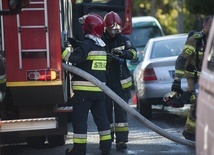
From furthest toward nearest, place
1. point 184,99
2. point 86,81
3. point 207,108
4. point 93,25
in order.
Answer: point 184,99
point 93,25
point 86,81
point 207,108

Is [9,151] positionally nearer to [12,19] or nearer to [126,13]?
[12,19]

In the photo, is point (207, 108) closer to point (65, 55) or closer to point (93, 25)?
point (65, 55)

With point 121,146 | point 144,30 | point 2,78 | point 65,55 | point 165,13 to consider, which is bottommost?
point 165,13

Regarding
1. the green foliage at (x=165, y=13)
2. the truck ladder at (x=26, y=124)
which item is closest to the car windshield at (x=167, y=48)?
the truck ladder at (x=26, y=124)

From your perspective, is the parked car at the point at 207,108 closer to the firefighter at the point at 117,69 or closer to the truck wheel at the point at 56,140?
the firefighter at the point at 117,69

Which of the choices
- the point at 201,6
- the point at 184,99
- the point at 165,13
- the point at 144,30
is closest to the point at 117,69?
the point at 184,99

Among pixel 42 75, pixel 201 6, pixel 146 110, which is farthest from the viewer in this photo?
pixel 201 6

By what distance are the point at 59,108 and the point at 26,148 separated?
62.6 inches

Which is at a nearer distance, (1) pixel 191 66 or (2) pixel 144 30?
(1) pixel 191 66

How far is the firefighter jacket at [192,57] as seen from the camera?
32.8 feet

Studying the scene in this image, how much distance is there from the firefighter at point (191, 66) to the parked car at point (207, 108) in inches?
145

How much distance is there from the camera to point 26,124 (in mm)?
8070

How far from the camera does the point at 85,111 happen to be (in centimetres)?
931

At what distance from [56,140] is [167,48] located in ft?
14.2
